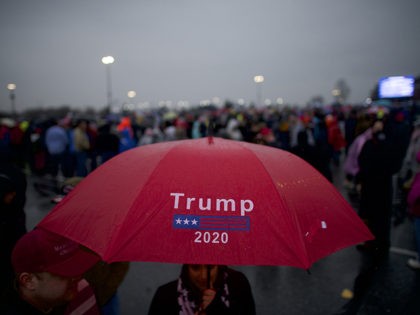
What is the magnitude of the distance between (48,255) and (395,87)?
10914mm

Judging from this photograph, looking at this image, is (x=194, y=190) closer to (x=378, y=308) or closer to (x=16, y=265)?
(x=16, y=265)

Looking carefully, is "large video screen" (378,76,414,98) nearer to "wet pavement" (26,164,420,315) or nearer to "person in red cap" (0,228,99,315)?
"wet pavement" (26,164,420,315)

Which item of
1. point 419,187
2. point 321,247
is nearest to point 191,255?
point 321,247

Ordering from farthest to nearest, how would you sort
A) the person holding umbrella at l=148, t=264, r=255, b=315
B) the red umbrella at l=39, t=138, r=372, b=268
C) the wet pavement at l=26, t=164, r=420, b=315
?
the wet pavement at l=26, t=164, r=420, b=315 < the person holding umbrella at l=148, t=264, r=255, b=315 < the red umbrella at l=39, t=138, r=372, b=268

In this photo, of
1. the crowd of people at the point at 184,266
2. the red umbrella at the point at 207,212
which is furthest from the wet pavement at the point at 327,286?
the red umbrella at the point at 207,212

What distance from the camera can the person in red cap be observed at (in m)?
1.58

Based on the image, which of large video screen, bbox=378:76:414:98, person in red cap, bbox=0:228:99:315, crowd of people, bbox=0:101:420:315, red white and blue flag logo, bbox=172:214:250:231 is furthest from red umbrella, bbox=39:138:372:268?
large video screen, bbox=378:76:414:98

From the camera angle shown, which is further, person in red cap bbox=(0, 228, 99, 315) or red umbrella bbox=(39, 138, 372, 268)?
person in red cap bbox=(0, 228, 99, 315)

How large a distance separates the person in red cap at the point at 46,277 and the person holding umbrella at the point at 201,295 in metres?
0.46

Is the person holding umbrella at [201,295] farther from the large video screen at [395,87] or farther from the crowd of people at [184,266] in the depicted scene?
the large video screen at [395,87]

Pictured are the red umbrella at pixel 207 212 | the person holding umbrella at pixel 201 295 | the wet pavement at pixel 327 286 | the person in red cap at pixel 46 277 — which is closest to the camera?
the red umbrella at pixel 207 212

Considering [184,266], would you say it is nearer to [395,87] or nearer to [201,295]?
[201,295]

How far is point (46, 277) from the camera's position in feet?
5.32

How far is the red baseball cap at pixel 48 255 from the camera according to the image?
1603 millimetres
